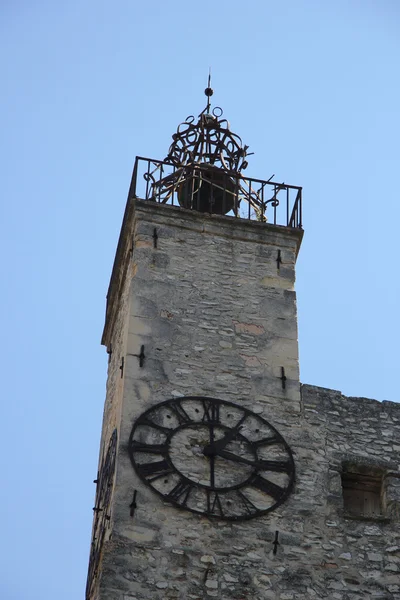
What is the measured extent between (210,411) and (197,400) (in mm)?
191

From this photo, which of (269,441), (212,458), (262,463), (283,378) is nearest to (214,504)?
(212,458)

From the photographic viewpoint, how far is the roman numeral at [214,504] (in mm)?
13023

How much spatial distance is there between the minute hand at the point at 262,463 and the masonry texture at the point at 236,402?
0.18 m

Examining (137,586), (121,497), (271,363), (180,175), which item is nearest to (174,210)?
(180,175)

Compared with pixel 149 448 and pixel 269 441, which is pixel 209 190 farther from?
pixel 149 448

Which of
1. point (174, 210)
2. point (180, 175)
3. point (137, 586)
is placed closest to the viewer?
point (137, 586)

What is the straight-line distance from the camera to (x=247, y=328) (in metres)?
14.6

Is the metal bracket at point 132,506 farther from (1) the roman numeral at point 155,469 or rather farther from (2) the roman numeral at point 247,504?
(2) the roman numeral at point 247,504

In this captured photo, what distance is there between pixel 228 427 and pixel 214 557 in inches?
61.3

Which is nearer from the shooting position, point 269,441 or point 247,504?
point 247,504

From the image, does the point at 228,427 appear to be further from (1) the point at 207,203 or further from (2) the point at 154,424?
(1) the point at 207,203

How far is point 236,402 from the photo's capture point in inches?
548

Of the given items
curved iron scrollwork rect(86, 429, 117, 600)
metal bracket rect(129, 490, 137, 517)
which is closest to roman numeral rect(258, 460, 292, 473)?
metal bracket rect(129, 490, 137, 517)

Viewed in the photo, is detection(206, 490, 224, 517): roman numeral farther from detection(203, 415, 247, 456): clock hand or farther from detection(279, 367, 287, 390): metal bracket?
detection(279, 367, 287, 390): metal bracket
